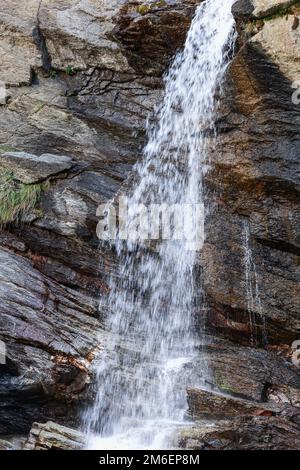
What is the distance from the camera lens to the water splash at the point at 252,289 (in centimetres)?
740

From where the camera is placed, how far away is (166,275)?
8203 millimetres

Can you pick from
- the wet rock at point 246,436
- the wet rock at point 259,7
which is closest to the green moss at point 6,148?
the wet rock at point 259,7

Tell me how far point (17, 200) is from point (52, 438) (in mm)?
3820

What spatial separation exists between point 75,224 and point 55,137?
196 cm

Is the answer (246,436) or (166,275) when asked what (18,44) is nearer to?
(166,275)

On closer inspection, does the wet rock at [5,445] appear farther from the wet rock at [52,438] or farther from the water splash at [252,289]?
the water splash at [252,289]

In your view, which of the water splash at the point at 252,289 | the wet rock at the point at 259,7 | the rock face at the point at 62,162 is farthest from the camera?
the water splash at the point at 252,289

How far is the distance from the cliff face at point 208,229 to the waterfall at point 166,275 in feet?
0.78

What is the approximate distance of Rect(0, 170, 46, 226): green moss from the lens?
8.62m

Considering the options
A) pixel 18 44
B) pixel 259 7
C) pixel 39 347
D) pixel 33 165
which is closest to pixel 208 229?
pixel 39 347

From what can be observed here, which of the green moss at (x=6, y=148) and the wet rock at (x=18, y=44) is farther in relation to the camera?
the wet rock at (x=18, y=44)
